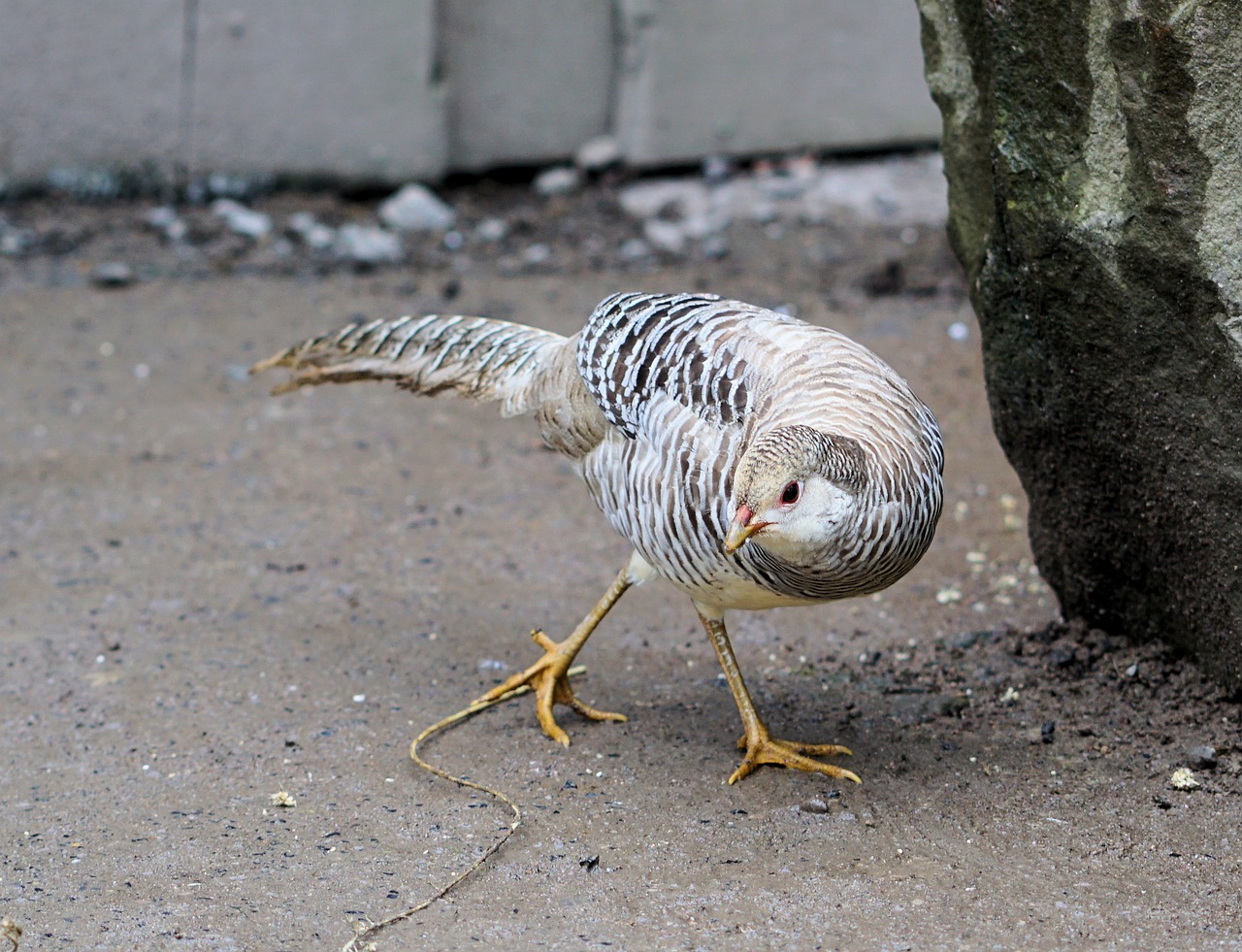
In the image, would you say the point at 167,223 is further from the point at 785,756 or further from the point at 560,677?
the point at 785,756

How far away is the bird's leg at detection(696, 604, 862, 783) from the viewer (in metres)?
3.58

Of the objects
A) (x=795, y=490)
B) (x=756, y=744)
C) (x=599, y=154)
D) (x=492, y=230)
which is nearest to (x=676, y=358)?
(x=795, y=490)

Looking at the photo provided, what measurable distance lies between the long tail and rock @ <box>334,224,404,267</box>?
2.97m

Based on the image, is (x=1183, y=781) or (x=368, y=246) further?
(x=368, y=246)

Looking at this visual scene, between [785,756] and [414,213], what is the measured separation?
4929mm

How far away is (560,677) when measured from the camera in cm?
394

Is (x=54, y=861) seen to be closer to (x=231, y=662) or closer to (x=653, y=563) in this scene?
(x=231, y=662)

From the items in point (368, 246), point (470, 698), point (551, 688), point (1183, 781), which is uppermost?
point (368, 246)

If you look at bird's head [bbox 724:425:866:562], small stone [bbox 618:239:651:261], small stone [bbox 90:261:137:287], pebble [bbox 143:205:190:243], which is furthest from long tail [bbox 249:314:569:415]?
pebble [bbox 143:205:190:243]

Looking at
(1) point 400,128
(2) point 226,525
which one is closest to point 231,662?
(2) point 226,525

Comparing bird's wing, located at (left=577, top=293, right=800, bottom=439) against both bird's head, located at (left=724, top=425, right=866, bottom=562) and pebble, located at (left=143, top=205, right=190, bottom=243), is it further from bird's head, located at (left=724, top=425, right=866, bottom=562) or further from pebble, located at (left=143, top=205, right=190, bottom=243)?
pebble, located at (left=143, top=205, right=190, bottom=243)

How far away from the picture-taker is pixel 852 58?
8.17 m

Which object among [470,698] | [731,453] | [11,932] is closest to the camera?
[11,932]

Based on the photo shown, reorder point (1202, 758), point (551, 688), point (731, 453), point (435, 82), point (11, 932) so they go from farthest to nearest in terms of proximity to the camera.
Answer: point (435, 82) → point (551, 688) → point (1202, 758) → point (731, 453) → point (11, 932)
